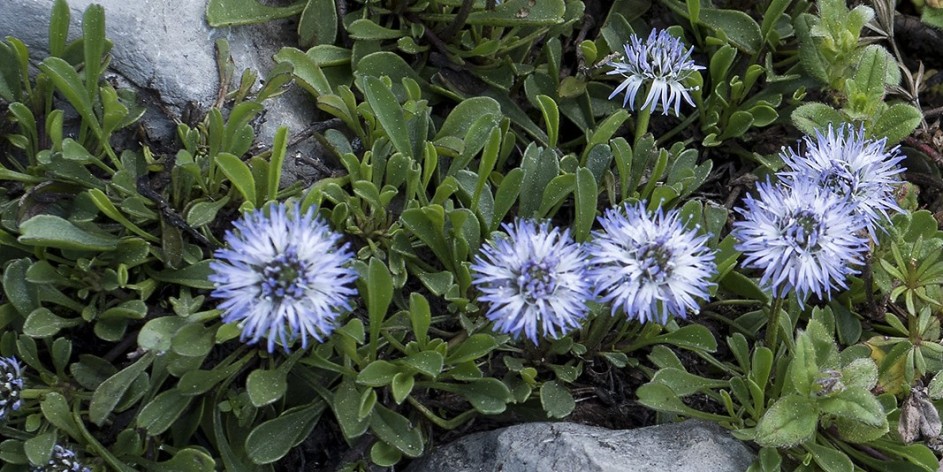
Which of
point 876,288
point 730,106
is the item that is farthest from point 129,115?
point 876,288

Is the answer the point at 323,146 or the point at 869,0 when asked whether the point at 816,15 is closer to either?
the point at 869,0

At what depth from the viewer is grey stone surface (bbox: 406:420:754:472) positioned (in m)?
2.83

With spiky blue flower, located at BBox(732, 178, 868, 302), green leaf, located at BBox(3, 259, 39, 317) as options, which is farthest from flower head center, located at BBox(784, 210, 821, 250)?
green leaf, located at BBox(3, 259, 39, 317)

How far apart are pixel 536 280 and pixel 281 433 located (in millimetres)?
977

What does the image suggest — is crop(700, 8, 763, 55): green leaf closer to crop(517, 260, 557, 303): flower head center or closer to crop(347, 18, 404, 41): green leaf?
crop(347, 18, 404, 41): green leaf

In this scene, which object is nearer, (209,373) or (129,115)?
(209,373)

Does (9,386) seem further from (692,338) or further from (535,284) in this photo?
(692,338)

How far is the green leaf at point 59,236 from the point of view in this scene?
8.81ft

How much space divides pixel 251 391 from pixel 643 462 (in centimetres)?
122

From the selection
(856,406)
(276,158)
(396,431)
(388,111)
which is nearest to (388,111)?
(388,111)

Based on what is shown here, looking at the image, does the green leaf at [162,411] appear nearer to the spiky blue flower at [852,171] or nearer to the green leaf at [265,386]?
the green leaf at [265,386]

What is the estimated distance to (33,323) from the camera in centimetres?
281

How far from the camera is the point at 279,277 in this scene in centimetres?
231

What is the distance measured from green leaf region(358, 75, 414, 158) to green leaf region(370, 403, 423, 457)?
894 millimetres
